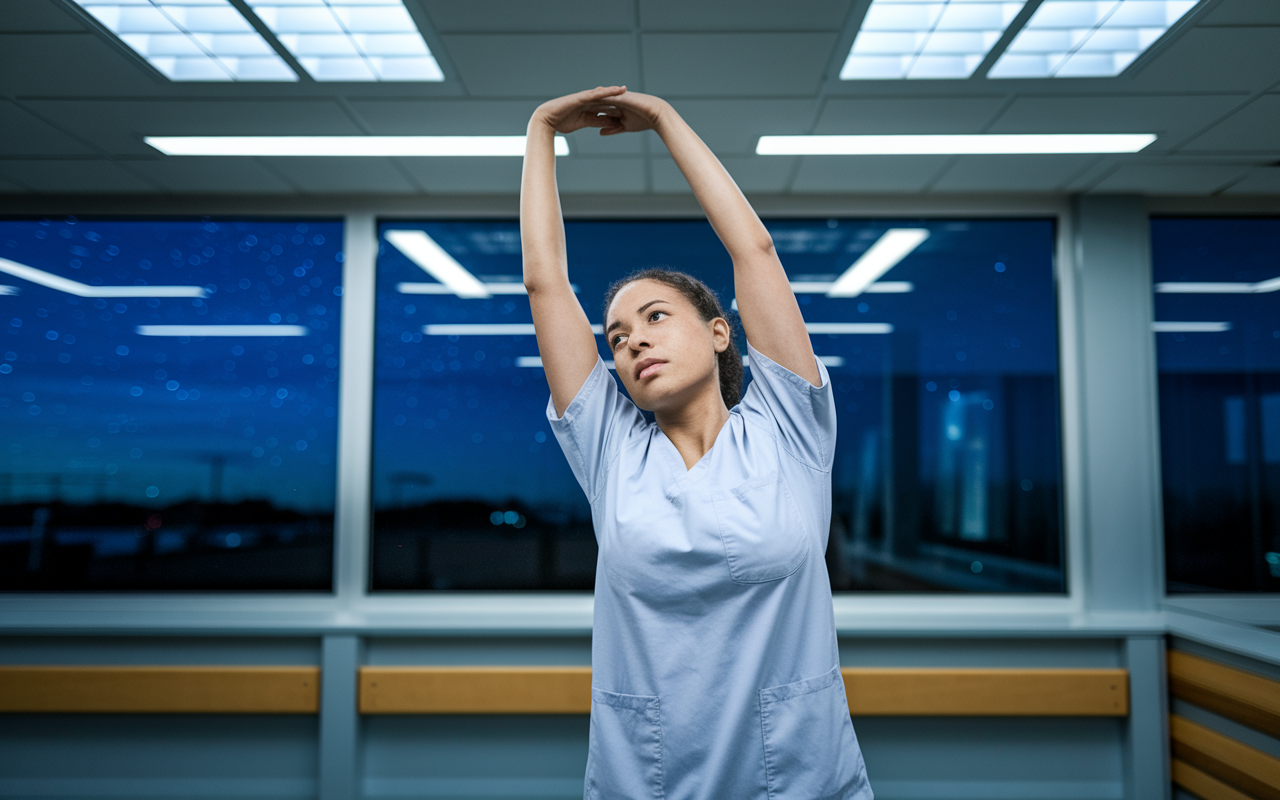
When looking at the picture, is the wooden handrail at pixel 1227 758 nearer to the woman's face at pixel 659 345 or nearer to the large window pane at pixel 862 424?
the large window pane at pixel 862 424

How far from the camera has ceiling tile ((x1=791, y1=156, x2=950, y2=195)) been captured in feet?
9.45

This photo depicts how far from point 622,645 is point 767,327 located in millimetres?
464

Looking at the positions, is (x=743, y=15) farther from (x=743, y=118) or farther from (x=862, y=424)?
(x=862, y=424)

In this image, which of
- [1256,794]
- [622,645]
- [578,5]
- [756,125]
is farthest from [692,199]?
[1256,794]

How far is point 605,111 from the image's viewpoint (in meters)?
1.08

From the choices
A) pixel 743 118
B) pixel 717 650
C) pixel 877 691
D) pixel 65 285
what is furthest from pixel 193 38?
pixel 877 691

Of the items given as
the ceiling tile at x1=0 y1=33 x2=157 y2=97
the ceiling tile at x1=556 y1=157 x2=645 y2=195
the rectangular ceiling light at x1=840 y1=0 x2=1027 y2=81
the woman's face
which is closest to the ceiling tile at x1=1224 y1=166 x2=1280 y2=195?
the rectangular ceiling light at x1=840 y1=0 x2=1027 y2=81

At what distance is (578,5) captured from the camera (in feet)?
6.38

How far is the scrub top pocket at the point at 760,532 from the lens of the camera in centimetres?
86

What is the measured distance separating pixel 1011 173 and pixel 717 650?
2921 millimetres

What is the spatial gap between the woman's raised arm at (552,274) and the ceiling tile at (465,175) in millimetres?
1940

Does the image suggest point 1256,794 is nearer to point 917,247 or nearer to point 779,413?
point 917,247

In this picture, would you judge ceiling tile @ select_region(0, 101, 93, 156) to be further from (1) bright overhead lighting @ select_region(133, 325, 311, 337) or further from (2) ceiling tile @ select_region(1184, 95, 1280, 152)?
(2) ceiling tile @ select_region(1184, 95, 1280, 152)

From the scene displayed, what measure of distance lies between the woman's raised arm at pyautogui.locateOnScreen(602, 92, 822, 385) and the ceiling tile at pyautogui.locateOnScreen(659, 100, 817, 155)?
5.27 feet
